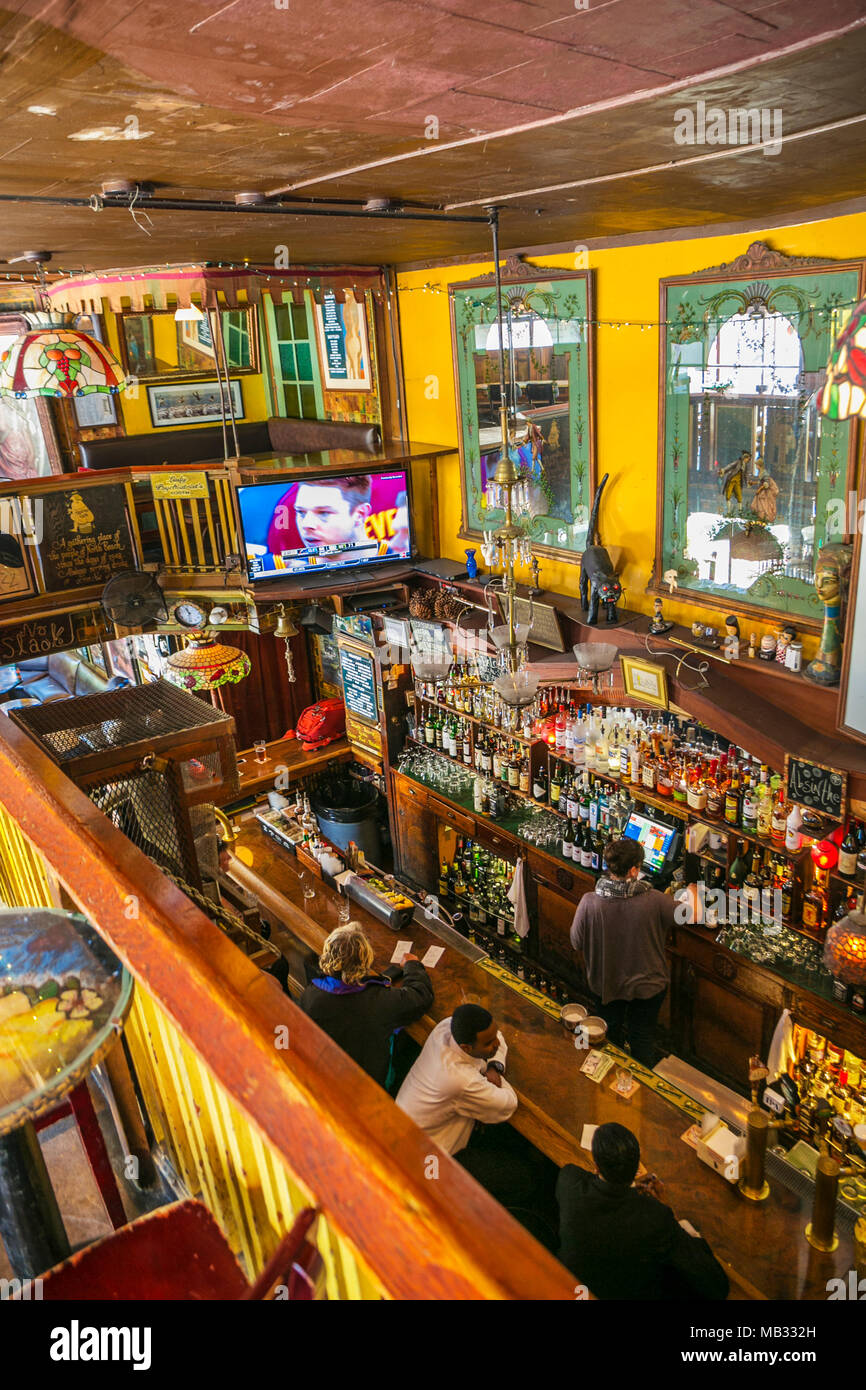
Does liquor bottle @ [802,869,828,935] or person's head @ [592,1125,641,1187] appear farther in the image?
liquor bottle @ [802,869,828,935]

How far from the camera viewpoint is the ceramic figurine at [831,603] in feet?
14.6

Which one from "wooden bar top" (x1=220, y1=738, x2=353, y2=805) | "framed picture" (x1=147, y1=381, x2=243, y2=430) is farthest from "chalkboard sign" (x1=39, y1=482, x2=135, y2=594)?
"framed picture" (x1=147, y1=381, x2=243, y2=430)

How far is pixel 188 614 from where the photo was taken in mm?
7785

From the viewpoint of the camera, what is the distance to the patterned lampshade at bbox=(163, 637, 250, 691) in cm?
661

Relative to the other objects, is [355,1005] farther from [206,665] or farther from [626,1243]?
[206,665]

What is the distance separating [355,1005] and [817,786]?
2.53 m

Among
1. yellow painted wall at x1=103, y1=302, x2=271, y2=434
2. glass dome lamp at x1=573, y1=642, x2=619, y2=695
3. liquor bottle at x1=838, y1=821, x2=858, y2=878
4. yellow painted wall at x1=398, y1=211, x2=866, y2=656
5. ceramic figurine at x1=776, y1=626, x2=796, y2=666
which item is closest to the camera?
liquor bottle at x1=838, y1=821, x2=858, y2=878


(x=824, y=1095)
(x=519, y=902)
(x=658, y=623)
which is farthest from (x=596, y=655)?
(x=824, y=1095)

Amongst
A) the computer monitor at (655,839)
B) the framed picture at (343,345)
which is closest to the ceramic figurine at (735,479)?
the computer monitor at (655,839)

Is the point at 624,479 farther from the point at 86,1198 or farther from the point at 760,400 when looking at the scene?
the point at 86,1198

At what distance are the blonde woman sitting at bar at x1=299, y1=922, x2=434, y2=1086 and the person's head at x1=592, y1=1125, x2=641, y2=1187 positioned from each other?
1.20 m

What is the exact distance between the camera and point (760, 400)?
187 inches

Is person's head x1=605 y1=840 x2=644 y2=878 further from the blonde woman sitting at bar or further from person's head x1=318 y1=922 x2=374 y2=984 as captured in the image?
person's head x1=318 y1=922 x2=374 y2=984

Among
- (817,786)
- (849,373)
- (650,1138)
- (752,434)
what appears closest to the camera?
(849,373)
